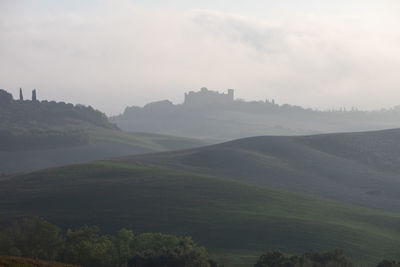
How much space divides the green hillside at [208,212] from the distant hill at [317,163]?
19357 mm

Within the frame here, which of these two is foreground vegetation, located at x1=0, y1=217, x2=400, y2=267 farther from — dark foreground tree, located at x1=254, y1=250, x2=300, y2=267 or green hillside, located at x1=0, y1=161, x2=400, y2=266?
green hillside, located at x1=0, y1=161, x2=400, y2=266

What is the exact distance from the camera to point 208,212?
79.6 m

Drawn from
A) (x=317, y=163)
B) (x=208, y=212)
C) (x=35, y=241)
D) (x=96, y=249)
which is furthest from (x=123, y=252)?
(x=317, y=163)

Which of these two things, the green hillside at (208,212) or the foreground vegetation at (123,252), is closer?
the foreground vegetation at (123,252)

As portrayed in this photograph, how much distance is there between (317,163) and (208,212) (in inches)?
2624

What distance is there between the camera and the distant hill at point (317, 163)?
11419 cm

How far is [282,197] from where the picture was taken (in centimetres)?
9269

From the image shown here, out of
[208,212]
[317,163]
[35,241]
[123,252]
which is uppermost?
[317,163]

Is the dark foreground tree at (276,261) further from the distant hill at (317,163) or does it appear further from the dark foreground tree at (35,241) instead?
the distant hill at (317,163)

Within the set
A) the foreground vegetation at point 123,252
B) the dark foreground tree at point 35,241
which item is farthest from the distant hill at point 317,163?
the dark foreground tree at point 35,241

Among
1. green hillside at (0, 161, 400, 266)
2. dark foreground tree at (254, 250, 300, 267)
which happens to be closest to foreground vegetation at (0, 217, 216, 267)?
dark foreground tree at (254, 250, 300, 267)

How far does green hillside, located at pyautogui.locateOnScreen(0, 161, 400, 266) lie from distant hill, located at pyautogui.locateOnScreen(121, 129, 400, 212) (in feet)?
63.5

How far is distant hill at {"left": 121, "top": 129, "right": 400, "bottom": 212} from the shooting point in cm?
11419

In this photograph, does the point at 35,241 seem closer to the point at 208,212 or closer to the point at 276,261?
the point at 276,261
